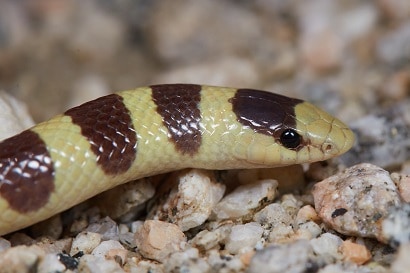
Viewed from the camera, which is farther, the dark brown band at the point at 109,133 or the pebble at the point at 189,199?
the pebble at the point at 189,199

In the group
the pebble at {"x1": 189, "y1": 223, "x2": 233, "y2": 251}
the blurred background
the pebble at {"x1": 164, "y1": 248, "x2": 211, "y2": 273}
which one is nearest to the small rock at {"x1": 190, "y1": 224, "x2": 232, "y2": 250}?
the pebble at {"x1": 189, "y1": 223, "x2": 233, "y2": 251}

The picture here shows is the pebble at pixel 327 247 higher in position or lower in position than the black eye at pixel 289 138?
lower

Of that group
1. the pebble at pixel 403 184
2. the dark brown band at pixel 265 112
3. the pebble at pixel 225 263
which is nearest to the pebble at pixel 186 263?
the pebble at pixel 225 263

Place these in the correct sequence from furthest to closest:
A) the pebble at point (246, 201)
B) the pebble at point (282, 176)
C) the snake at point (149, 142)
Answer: the pebble at point (282, 176), the pebble at point (246, 201), the snake at point (149, 142)

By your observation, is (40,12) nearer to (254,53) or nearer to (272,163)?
(254,53)

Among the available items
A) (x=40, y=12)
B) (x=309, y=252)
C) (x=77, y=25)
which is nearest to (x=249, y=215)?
(x=309, y=252)

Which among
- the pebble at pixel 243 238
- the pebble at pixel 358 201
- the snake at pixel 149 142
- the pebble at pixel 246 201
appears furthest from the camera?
the pebble at pixel 246 201

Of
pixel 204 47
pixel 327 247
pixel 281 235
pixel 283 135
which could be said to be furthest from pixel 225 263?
pixel 204 47

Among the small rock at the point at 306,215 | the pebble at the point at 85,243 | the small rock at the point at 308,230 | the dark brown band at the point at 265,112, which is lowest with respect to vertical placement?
the pebble at the point at 85,243

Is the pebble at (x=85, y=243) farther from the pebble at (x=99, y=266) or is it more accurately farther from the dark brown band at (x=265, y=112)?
the dark brown band at (x=265, y=112)
